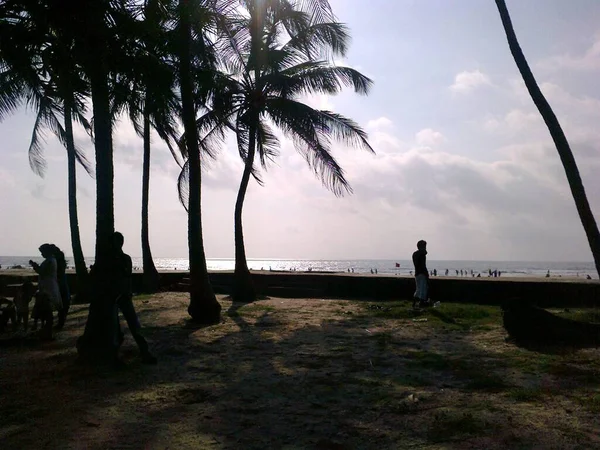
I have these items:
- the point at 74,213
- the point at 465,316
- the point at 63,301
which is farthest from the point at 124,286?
the point at 74,213

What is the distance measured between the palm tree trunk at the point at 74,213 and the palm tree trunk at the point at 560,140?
458 inches

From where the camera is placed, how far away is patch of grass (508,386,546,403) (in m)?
5.74

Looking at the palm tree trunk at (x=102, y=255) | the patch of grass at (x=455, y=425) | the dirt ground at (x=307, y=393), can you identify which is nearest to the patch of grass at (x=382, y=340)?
the dirt ground at (x=307, y=393)

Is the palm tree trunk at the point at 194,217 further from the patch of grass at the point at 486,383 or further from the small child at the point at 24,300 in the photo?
the patch of grass at the point at 486,383

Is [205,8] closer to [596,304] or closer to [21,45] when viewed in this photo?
[21,45]

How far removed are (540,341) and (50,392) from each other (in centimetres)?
685

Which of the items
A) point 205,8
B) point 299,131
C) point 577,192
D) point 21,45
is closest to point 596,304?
point 577,192

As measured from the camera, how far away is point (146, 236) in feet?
64.8

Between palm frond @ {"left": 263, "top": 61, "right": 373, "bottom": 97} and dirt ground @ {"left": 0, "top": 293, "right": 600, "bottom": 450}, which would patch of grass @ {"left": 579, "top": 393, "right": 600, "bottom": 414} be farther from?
palm frond @ {"left": 263, "top": 61, "right": 373, "bottom": 97}

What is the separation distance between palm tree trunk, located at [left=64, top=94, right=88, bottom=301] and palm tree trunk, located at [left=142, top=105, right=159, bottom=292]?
2.39 m

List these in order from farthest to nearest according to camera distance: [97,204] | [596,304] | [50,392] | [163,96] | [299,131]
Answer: [299,131]
[596,304]
[163,96]
[97,204]
[50,392]

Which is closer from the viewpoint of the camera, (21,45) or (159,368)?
(159,368)

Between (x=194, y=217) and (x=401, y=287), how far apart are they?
7.21 metres

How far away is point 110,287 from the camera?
7789 millimetres
